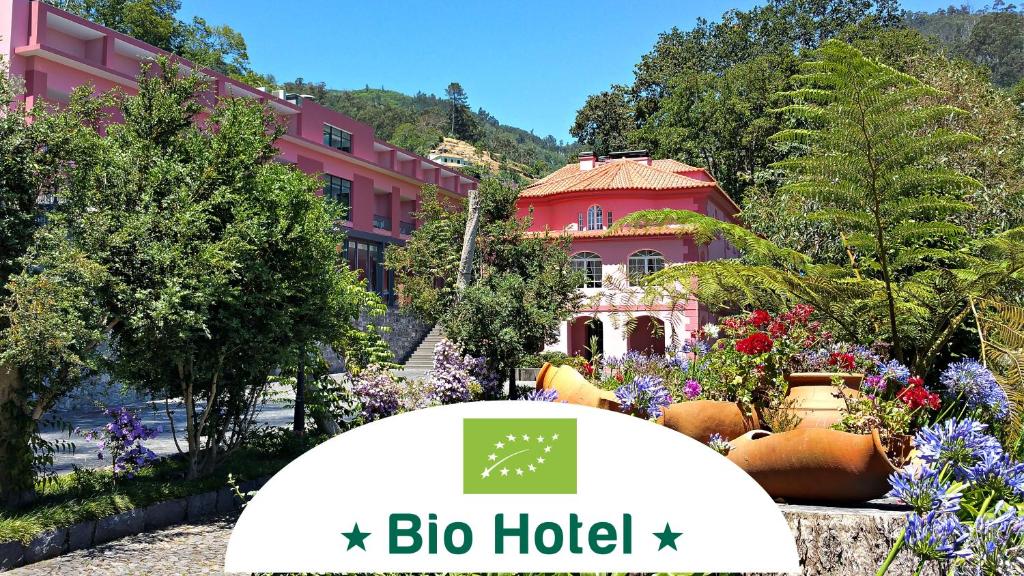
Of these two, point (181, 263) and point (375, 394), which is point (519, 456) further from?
point (375, 394)

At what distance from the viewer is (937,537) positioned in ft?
6.48

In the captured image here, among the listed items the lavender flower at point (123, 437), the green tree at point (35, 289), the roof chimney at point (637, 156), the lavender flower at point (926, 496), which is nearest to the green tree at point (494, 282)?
the lavender flower at point (123, 437)

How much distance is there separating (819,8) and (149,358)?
48170 millimetres

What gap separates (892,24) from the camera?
44.4m

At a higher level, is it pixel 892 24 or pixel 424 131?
pixel 424 131

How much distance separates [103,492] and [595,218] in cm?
2484

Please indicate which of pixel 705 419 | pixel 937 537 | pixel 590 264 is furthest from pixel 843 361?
pixel 590 264

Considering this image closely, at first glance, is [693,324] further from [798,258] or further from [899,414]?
[899,414]

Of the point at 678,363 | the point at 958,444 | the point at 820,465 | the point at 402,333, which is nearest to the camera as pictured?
the point at 958,444

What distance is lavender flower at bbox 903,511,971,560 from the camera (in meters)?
1.97

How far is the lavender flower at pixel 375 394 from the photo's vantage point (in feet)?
29.8

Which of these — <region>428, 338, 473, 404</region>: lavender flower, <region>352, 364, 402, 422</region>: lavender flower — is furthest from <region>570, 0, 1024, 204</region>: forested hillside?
<region>352, 364, 402, 422</region>: lavender flower

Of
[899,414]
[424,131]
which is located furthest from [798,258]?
[424,131]

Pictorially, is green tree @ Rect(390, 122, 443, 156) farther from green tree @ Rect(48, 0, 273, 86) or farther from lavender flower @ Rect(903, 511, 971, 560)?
lavender flower @ Rect(903, 511, 971, 560)
